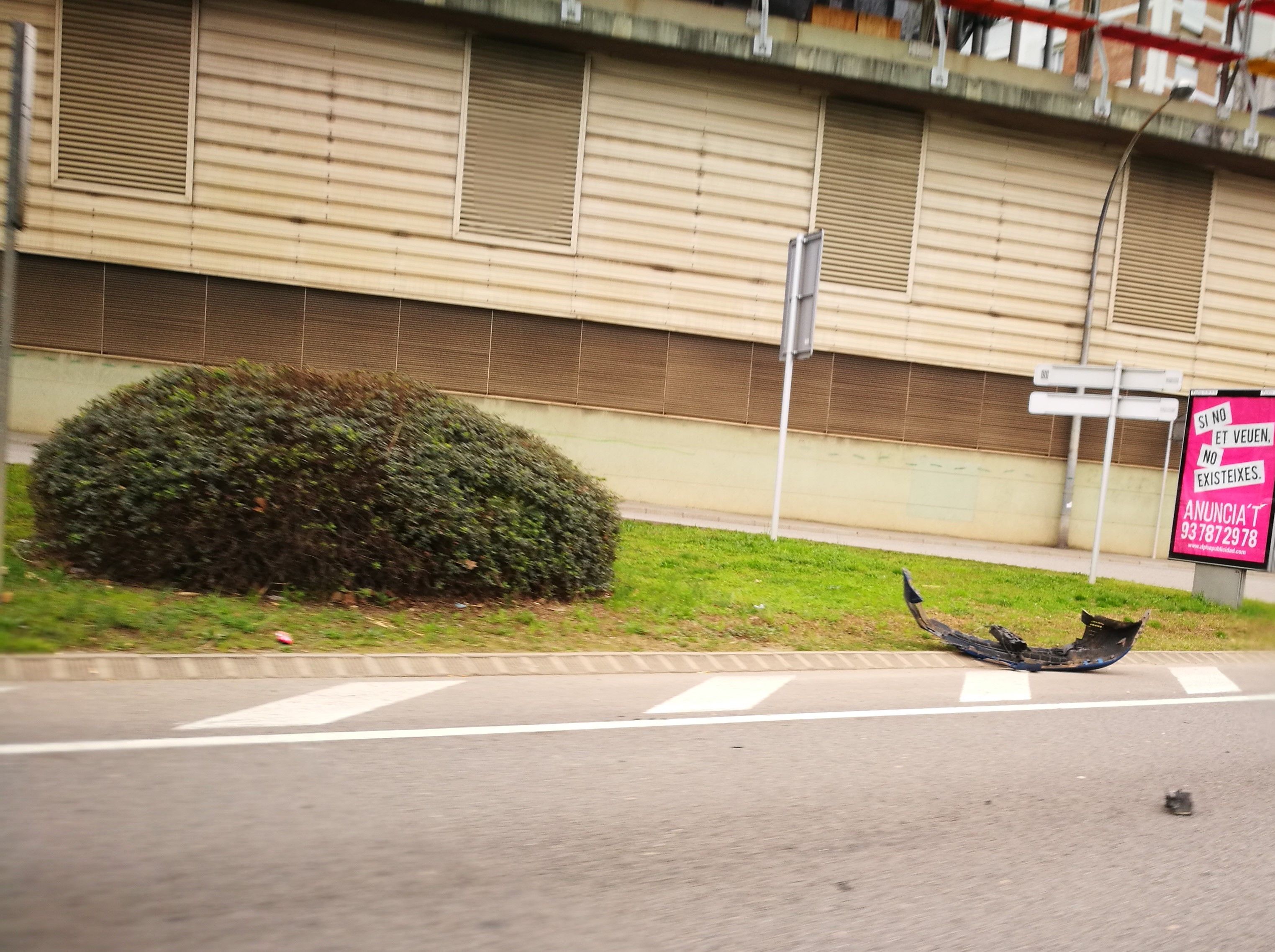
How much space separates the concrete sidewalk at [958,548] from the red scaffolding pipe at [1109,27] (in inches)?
414

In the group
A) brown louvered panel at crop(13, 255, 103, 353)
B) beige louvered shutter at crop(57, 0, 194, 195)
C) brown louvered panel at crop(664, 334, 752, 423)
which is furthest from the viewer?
brown louvered panel at crop(664, 334, 752, 423)


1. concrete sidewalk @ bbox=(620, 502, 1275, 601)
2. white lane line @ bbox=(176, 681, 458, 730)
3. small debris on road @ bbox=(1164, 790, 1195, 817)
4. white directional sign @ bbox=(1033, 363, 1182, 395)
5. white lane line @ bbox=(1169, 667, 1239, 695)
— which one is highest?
white directional sign @ bbox=(1033, 363, 1182, 395)

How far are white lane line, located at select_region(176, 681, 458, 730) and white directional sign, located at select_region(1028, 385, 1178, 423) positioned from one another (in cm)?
1028

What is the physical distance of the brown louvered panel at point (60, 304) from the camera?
1794cm

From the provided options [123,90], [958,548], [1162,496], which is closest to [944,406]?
[958,548]

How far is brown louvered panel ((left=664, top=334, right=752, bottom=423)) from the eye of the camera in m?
19.8

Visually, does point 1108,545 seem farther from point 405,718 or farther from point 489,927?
point 489,927

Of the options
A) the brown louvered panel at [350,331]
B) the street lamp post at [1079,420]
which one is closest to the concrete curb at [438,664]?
the brown louvered panel at [350,331]

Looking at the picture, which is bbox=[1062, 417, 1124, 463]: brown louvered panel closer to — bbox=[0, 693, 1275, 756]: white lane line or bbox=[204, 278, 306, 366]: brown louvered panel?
bbox=[0, 693, 1275, 756]: white lane line

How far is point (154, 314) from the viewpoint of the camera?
18203 millimetres

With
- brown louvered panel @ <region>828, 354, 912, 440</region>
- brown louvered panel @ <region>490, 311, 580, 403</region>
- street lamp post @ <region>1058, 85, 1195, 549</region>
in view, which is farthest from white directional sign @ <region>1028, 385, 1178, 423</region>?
brown louvered panel @ <region>490, 311, 580, 403</region>

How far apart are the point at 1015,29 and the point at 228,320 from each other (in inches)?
657

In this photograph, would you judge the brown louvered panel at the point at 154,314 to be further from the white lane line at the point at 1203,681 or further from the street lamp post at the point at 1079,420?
the street lamp post at the point at 1079,420

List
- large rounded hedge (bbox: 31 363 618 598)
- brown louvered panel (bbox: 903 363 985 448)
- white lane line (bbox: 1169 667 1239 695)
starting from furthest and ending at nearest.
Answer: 1. brown louvered panel (bbox: 903 363 985 448)
2. white lane line (bbox: 1169 667 1239 695)
3. large rounded hedge (bbox: 31 363 618 598)
